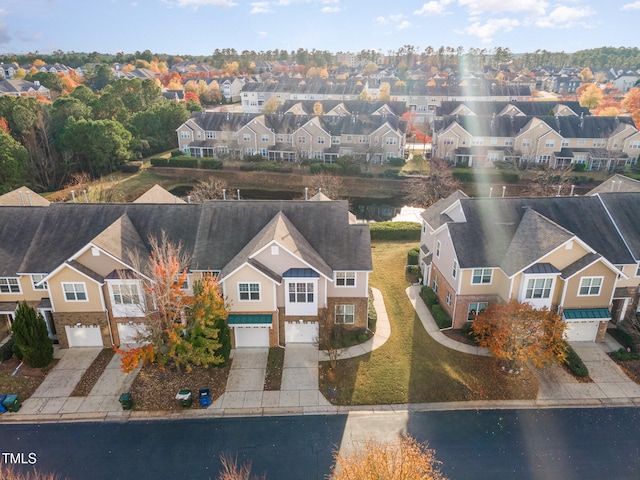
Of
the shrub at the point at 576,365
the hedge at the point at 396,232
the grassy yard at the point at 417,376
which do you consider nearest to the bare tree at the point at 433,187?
the hedge at the point at 396,232

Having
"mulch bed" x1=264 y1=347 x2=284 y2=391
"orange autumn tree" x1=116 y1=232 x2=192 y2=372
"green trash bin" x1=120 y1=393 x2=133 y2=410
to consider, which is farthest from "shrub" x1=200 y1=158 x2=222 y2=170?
"green trash bin" x1=120 y1=393 x2=133 y2=410

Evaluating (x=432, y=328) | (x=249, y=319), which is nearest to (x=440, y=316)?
(x=432, y=328)

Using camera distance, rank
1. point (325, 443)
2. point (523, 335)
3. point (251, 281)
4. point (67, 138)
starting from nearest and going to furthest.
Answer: point (325, 443) < point (523, 335) < point (251, 281) < point (67, 138)

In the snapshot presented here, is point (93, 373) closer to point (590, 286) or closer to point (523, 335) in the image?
point (523, 335)

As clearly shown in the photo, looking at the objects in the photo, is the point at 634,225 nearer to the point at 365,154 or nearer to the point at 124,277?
the point at 124,277

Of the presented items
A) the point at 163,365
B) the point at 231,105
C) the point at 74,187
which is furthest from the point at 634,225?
the point at 231,105
